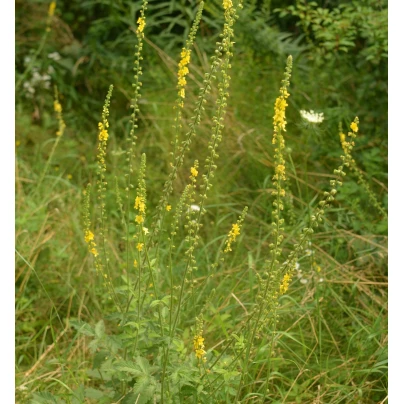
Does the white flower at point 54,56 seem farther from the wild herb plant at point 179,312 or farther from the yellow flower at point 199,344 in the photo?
the yellow flower at point 199,344

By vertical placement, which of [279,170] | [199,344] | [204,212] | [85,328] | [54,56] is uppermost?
[279,170]

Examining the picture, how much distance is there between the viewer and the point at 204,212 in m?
2.16

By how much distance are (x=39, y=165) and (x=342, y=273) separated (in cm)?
228

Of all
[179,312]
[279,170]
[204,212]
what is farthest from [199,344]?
[279,170]

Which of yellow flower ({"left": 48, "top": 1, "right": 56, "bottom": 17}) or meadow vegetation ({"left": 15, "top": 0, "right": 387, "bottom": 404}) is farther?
yellow flower ({"left": 48, "top": 1, "right": 56, "bottom": 17})

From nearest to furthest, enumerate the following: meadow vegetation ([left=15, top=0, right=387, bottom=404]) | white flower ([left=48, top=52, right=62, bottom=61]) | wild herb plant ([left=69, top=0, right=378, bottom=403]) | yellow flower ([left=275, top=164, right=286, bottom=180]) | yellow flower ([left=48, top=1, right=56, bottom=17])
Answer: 1. yellow flower ([left=275, top=164, right=286, bottom=180])
2. wild herb plant ([left=69, top=0, right=378, bottom=403])
3. meadow vegetation ([left=15, top=0, right=387, bottom=404])
4. yellow flower ([left=48, top=1, right=56, bottom=17])
5. white flower ([left=48, top=52, right=62, bottom=61])

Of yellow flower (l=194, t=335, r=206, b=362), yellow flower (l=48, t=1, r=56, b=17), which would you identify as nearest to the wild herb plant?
yellow flower (l=194, t=335, r=206, b=362)

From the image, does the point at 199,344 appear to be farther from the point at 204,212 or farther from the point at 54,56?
the point at 54,56

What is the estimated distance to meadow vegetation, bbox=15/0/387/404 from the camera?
7.47ft

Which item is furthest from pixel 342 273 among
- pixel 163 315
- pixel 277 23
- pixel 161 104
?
pixel 277 23

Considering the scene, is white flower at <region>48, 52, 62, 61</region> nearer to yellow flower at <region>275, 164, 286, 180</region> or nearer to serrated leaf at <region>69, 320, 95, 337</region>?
serrated leaf at <region>69, 320, 95, 337</region>

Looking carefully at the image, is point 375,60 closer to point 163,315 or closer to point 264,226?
point 264,226

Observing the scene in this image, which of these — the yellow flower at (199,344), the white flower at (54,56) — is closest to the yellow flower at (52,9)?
the white flower at (54,56)

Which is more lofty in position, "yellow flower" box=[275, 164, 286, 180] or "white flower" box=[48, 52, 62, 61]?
"yellow flower" box=[275, 164, 286, 180]
